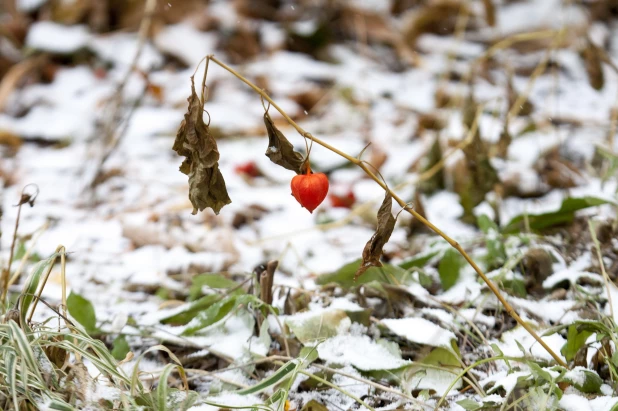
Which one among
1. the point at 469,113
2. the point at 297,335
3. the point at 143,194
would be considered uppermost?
the point at 469,113

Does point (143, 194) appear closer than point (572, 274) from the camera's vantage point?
No

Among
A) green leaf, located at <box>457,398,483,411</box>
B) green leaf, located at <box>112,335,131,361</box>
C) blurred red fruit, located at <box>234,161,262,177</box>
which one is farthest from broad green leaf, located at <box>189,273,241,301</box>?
blurred red fruit, located at <box>234,161,262,177</box>

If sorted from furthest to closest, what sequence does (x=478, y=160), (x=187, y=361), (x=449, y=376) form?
(x=478, y=160) < (x=187, y=361) < (x=449, y=376)

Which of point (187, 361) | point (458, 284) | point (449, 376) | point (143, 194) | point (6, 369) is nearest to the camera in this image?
point (6, 369)

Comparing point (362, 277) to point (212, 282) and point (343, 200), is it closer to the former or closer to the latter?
point (212, 282)

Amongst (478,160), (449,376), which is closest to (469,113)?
(478,160)

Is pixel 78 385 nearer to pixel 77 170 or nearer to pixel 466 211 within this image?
pixel 466 211
